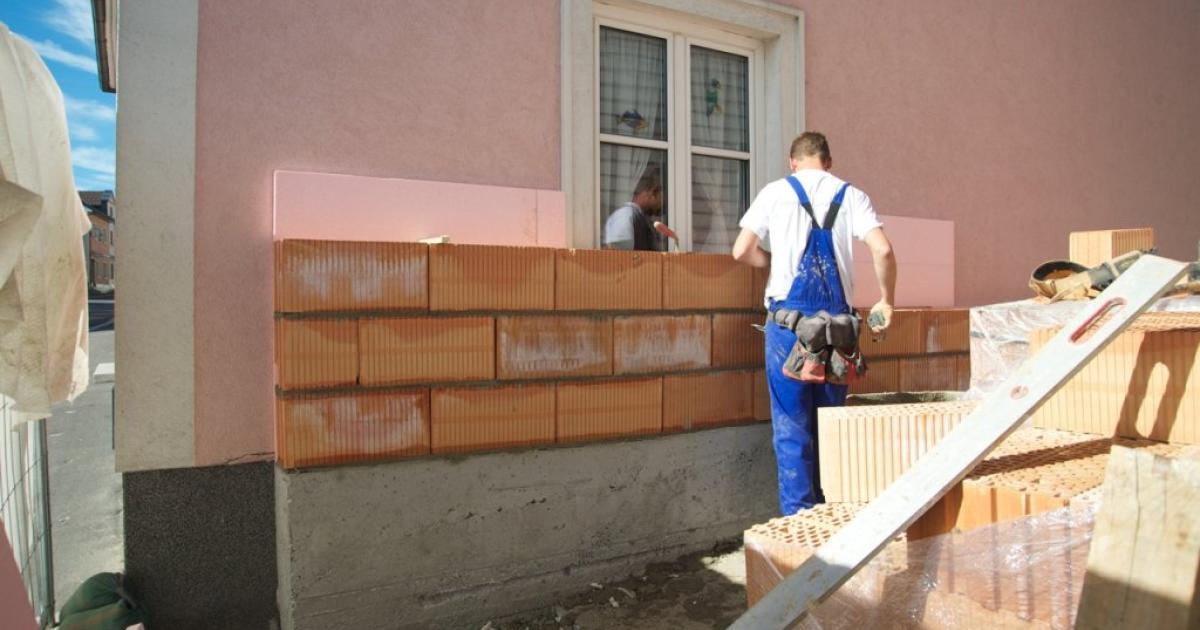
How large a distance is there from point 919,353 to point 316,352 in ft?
10.7

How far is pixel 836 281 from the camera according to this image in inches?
127

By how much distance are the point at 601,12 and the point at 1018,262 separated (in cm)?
385

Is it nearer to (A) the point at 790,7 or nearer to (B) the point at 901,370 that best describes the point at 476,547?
(B) the point at 901,370

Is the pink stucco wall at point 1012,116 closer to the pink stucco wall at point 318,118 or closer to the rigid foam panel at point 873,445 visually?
the pink stucco wall at point 318,118

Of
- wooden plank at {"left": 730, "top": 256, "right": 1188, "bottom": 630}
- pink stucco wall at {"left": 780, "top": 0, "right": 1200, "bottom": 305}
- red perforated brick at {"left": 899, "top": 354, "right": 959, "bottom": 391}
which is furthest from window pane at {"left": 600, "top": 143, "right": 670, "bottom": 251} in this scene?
wooden plank at {"left": 730, "top": 256, "right": 1188, "bottom": 630}

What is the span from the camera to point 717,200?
14.6ft

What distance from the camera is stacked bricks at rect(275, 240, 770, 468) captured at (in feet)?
9.09

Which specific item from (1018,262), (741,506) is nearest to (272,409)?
(741,506)

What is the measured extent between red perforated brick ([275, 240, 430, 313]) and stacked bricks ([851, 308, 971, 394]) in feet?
7.91

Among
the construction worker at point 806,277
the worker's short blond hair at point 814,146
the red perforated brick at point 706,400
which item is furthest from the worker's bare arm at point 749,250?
the red perforated brick at point 706,400

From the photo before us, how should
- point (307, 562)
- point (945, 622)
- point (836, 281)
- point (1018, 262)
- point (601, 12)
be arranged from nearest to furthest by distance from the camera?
1. point (945, 622)
2. point (307, 562)
3. point (836, 281)
4. point (601, 12)
5. point (1018, 262)

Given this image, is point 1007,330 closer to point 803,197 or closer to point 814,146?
point 803,197

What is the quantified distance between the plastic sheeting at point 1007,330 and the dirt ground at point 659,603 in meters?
1.38

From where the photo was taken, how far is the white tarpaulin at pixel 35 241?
1735 mm
